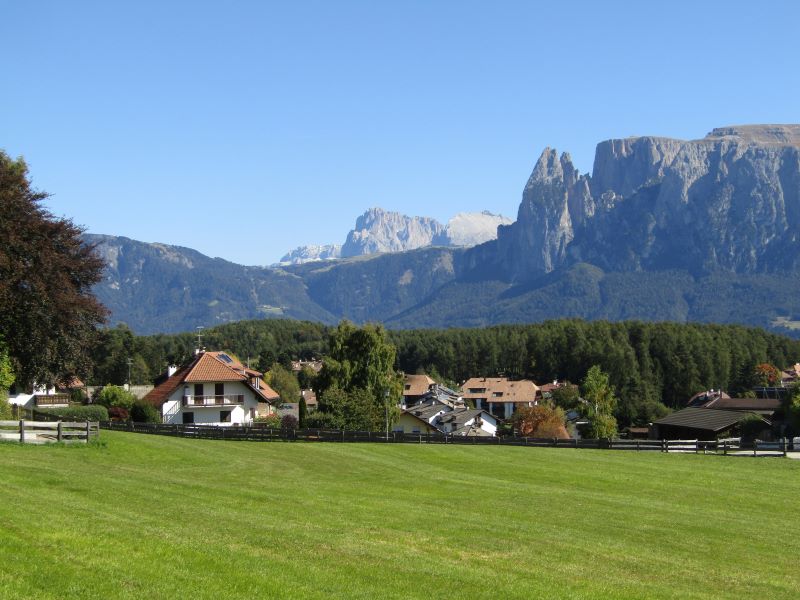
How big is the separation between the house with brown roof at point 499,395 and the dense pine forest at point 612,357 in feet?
46.4

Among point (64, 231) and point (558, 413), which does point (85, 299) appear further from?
point (558, 413)

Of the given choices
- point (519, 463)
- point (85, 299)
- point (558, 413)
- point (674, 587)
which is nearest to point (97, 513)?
point (674, 587)

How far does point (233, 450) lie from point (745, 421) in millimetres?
54126

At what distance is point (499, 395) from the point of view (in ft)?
503

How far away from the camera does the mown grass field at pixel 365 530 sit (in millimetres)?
15664

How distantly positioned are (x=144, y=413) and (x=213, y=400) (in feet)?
25.2

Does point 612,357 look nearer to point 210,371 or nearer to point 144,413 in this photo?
point 210,371

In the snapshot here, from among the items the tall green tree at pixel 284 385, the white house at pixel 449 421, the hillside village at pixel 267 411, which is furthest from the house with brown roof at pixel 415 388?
the hillside village at pixel 267 411

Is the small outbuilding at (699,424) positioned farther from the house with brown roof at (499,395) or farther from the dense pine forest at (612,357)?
the house with brown roof at (499,395)

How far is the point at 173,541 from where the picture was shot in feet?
58.5

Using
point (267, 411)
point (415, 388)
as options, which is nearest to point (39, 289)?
point (267, 411)

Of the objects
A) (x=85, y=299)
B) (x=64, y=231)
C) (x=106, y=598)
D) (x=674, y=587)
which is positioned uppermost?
(x=64, y=231)

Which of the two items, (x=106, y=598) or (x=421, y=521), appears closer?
(x=106, y=598)

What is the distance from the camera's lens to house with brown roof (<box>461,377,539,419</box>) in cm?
15062
